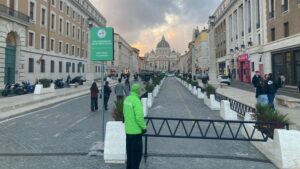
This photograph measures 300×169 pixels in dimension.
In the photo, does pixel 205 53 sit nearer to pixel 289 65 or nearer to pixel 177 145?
pixel 289 65

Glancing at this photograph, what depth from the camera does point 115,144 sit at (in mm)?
6051

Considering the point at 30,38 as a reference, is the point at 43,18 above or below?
above

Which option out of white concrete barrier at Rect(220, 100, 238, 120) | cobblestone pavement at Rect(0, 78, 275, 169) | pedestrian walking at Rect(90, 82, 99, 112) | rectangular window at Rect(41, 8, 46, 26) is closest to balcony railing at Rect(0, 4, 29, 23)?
rectangular window at Rect(41, 8, 46, 26)

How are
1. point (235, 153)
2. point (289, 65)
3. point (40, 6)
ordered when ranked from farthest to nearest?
point (40, 6) → point (289, 65) → point (235, 153)

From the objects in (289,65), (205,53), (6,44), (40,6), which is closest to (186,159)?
(289,65)

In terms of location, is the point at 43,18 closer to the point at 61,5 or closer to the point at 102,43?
the point at 61,5

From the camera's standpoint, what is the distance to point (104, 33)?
22.5ft

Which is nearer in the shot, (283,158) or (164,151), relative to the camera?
(283,158)

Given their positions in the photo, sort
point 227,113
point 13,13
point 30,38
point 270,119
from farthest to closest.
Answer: point 30,38 < point 13,13 < point 227,113 < point 270,119

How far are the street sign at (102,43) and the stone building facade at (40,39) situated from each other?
20.2 m

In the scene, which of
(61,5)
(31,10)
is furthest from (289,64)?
(61,5)

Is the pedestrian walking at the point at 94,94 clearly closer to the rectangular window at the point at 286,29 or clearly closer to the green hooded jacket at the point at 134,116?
the green hooded jacket at the point at 134,116

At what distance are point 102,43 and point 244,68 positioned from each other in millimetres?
40191

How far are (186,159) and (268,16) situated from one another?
32.7 m
